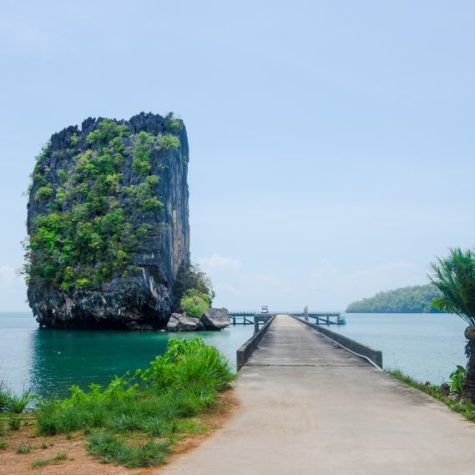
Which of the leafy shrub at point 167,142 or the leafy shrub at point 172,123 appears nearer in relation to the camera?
the leafy shrub at point 167,142

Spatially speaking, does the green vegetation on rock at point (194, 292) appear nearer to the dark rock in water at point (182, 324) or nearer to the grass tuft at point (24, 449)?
the dark rock in water at point (182, 324)

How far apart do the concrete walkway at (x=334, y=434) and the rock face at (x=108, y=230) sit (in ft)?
166

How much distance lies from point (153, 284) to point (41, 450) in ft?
182

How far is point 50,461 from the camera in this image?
592 centimetres

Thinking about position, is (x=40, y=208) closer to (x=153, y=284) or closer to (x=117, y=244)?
(x=117, y=244)

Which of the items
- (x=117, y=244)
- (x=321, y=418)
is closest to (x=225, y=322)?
(x=117, y=244)

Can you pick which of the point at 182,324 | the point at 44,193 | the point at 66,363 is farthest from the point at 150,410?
the point at 44,193

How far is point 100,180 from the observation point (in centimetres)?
6700

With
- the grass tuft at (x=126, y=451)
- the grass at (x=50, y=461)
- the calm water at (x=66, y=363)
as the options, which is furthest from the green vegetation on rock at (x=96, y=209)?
the grass at (x=50, y=461)

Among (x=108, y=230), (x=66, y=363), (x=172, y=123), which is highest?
(x=172, y=123)

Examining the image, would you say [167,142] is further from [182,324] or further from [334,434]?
[334,434]

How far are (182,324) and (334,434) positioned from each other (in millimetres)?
56720

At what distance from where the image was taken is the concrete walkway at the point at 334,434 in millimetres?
5695

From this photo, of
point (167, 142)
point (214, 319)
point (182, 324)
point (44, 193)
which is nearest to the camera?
point (182, 324)
